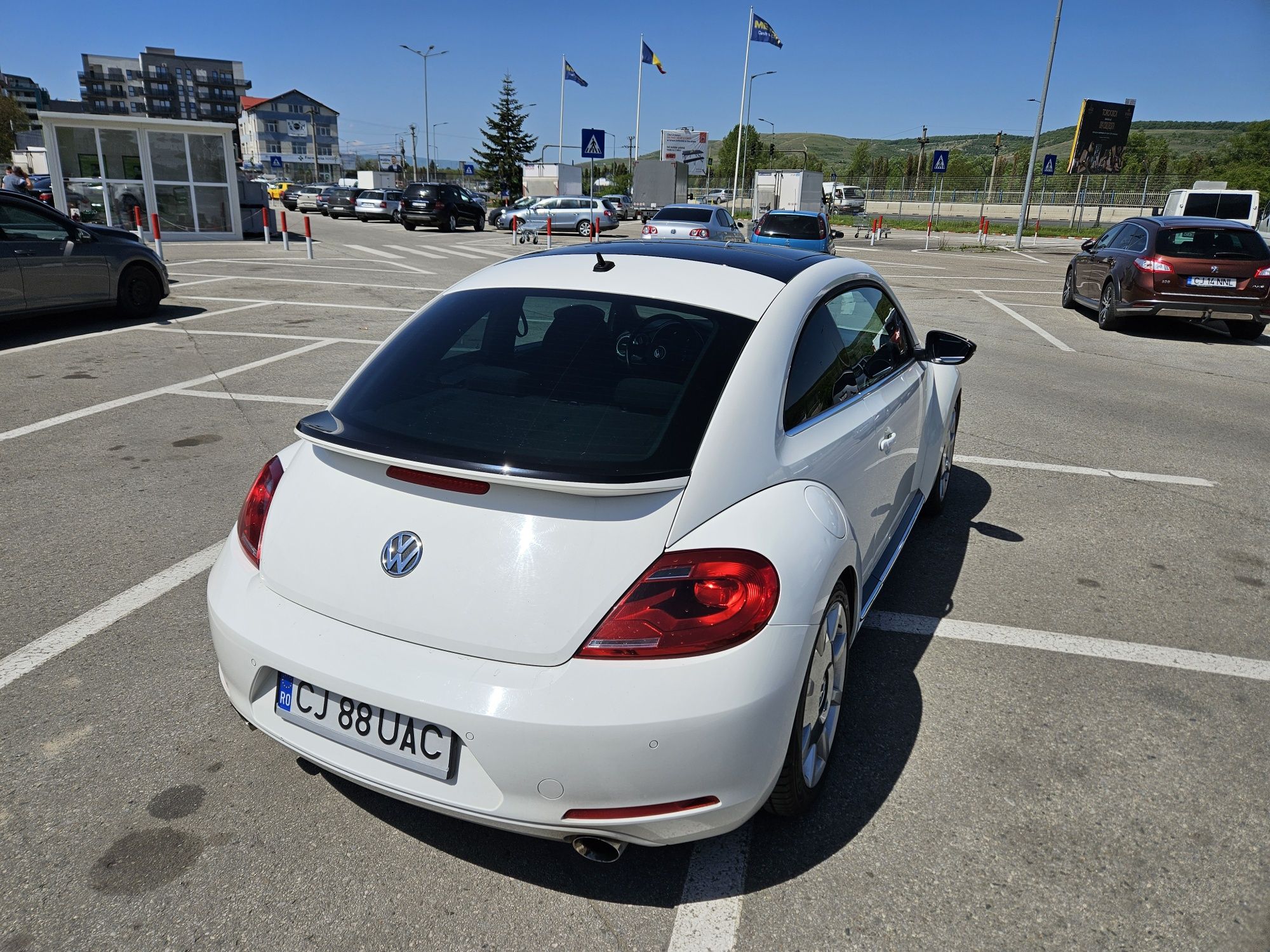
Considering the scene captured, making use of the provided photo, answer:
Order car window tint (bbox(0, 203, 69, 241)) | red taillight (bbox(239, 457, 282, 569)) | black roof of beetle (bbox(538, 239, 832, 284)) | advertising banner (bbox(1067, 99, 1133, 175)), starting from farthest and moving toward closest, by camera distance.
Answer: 1. advertising banner (bbox(1067, 99, 1133, 175))
2. car window tint (bbox(0, 203, 69, 241))
3. black roof of beetle (bbox(538, 239, 832, 284))
4. red taillight (bbox(239, 457, 282, 569))

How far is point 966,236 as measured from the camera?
43.7 meters

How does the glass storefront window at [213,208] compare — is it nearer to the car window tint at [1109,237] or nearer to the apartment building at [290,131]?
the car window tint at [1109,237]

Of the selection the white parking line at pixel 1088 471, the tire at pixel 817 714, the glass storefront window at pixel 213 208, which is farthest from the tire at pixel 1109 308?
the glass storefront window at pixel 213 208

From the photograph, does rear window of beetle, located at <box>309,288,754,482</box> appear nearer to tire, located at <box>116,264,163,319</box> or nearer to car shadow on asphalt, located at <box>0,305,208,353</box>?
car shadow on asphalt, located at <box>0,305,208,353</box>

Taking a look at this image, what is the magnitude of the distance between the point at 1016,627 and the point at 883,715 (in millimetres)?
1090

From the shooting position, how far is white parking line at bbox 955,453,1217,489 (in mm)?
6066

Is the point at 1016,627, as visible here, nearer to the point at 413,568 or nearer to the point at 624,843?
the point at 624,843

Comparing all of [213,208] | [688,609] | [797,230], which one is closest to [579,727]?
[688,609]

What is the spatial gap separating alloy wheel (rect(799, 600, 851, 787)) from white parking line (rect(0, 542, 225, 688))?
284 centimetres

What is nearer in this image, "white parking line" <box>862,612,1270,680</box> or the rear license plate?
the rear license plate

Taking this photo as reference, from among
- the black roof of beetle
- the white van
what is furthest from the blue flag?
the black roof of beetle

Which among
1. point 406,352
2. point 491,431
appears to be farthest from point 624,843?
point 406,352

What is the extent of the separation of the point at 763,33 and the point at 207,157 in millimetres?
33949

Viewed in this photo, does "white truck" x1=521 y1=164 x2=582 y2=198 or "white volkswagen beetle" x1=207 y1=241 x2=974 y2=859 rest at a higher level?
"white truck" x1=521 y1=164 x2=582 y2=198
